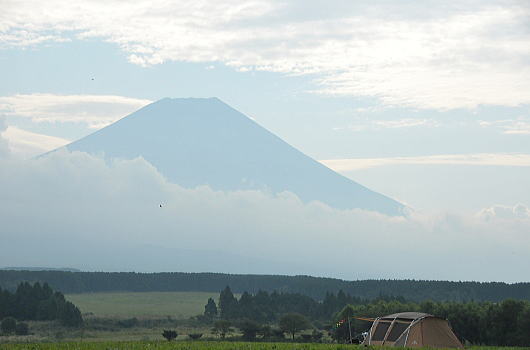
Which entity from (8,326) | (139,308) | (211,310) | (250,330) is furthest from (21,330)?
(139,308)

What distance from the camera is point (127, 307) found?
17325 cm

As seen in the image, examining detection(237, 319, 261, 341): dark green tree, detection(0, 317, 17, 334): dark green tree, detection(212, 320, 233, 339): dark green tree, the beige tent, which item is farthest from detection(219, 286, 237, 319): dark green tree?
the beige tent

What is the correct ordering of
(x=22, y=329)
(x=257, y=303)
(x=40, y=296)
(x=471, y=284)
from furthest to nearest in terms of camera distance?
(x=471, y=284) → (x=257, y=303) → (x=40, y=296) → (x=22, y=329)

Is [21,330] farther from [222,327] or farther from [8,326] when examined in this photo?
[222,327]

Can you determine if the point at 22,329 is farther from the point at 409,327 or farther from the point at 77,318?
the point at 409,327

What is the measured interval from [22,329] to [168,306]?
8571cm

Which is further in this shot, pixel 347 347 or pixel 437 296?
pixel 437 296

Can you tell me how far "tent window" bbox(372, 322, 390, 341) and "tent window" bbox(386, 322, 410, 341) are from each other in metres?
0.58

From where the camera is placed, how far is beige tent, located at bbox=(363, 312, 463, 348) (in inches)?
1929

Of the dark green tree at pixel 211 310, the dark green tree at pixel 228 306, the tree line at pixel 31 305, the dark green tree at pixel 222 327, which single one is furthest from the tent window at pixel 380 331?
the dark green tree at pixel 211 310

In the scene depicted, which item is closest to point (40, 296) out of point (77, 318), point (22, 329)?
point (77, 318)

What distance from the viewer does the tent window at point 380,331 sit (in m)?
50.6

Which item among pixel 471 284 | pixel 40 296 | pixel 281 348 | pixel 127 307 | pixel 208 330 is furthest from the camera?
pixel 471 284

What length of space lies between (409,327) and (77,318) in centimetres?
6950
